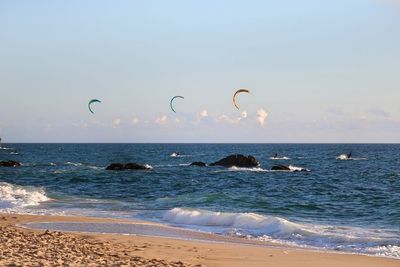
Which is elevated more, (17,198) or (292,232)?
(17,198)

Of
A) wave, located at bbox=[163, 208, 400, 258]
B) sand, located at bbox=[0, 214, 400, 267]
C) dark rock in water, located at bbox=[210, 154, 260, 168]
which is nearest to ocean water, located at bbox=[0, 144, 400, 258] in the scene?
wave, located at bbox=[163, 208, 400, 258]

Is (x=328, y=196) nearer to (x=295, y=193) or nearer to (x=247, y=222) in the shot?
(x=295, y=193)

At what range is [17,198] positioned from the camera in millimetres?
30641

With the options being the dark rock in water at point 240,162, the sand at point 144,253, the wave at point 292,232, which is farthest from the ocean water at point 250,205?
the dark rock in water at point 240,162

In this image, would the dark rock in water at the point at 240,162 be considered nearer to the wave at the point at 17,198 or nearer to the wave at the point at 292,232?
the wave at the point at 17,198

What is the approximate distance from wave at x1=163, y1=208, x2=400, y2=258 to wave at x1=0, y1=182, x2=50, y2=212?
769 cm

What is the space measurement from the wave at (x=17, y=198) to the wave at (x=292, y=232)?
7.69 meters

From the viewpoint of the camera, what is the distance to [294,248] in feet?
53.2

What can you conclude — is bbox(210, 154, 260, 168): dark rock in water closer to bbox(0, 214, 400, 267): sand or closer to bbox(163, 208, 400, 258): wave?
bbox(163, 208, 400, 258): wave

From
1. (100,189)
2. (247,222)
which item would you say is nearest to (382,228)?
(247,222)

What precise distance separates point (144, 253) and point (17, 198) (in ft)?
60.8

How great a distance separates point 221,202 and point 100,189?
472 inches

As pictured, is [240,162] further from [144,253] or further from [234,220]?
[144,253]

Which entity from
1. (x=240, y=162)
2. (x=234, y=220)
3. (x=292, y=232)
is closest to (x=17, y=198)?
(x=234, y=220)
